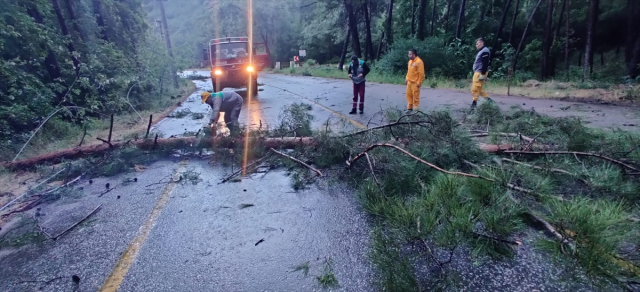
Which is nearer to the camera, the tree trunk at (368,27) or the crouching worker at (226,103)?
the crouching worker at (226,103)

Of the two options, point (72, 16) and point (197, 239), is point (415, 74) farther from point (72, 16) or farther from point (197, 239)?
point (72, 16)

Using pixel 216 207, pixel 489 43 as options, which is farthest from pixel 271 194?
pixel 489 43

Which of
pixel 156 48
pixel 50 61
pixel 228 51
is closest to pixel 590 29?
pixel 228 51

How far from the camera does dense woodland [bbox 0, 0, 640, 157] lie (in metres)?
8.15

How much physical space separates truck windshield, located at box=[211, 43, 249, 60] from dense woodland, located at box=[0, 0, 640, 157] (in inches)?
116

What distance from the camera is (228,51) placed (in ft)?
50.2

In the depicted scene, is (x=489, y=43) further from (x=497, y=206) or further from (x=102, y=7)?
(x=497, y=206)

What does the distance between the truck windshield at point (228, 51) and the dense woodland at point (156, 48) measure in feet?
9.64

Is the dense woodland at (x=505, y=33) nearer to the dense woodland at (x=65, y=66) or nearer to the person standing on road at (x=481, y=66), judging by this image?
the person standing on road at (x=481, y=66)

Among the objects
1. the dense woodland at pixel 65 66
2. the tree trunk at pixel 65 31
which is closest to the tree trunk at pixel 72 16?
the dense woodland at pixel 65 66

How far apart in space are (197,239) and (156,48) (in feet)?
58.8

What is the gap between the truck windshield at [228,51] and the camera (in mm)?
15125

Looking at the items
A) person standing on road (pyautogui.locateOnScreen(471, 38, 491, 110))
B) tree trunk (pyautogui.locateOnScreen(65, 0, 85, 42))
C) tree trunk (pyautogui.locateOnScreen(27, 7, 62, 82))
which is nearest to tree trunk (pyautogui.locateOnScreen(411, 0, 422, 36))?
person standing on road (pyautogui.locateOnScreen(471, 38, 491, 110))

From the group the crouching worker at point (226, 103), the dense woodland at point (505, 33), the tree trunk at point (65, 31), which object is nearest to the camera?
the crouching worker at point (226, 103)
